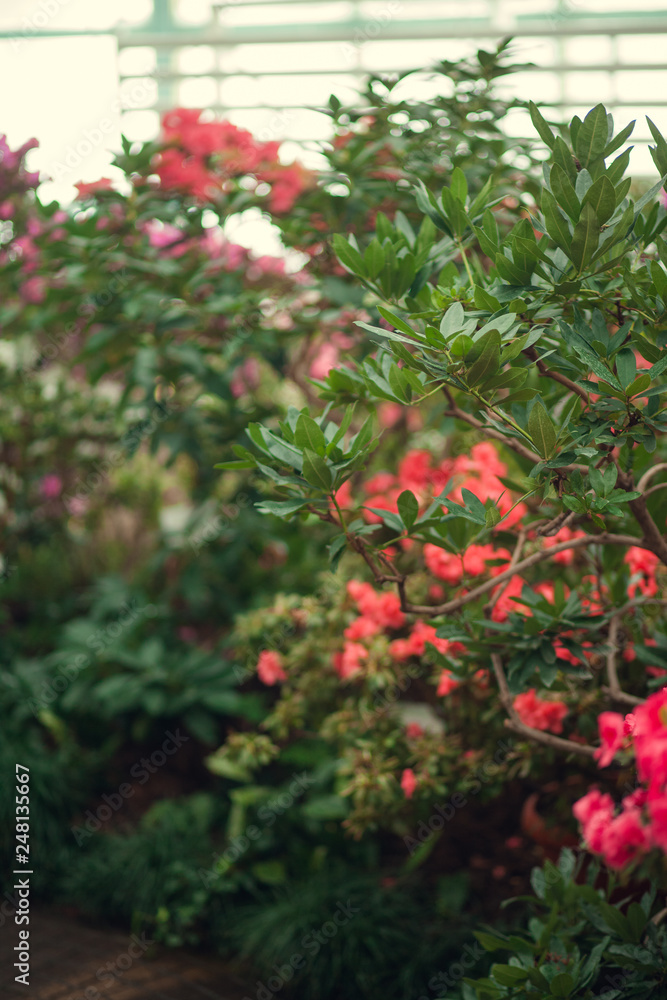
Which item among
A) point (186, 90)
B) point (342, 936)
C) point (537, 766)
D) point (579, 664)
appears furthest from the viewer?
point (186, 90)

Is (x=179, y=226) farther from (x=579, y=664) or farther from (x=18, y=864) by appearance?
(x=18, y=864)

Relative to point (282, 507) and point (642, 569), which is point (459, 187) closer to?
point (282, 507)

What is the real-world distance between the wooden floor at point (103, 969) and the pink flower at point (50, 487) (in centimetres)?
196

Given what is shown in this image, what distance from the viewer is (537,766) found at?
1.60 m

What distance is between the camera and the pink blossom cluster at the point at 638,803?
27.6 inches

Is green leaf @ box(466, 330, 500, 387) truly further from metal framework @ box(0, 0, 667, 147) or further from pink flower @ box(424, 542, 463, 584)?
metal framework @ box(0, 0, 667, 147)

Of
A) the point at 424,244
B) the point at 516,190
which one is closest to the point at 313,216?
the point at 516,190

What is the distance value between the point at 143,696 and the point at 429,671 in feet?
3.74

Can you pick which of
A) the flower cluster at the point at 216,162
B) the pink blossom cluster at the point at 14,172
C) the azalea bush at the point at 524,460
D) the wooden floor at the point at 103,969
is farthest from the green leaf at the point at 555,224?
the pink blossom cluster at the point at 14,172

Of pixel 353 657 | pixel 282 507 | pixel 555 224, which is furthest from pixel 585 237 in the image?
pixel 353 657

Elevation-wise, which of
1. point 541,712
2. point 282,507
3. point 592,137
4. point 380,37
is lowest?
point 541,712

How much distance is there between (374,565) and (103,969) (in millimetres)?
1490

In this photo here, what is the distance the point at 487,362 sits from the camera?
0.97 meters

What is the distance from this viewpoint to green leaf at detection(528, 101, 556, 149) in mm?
993
